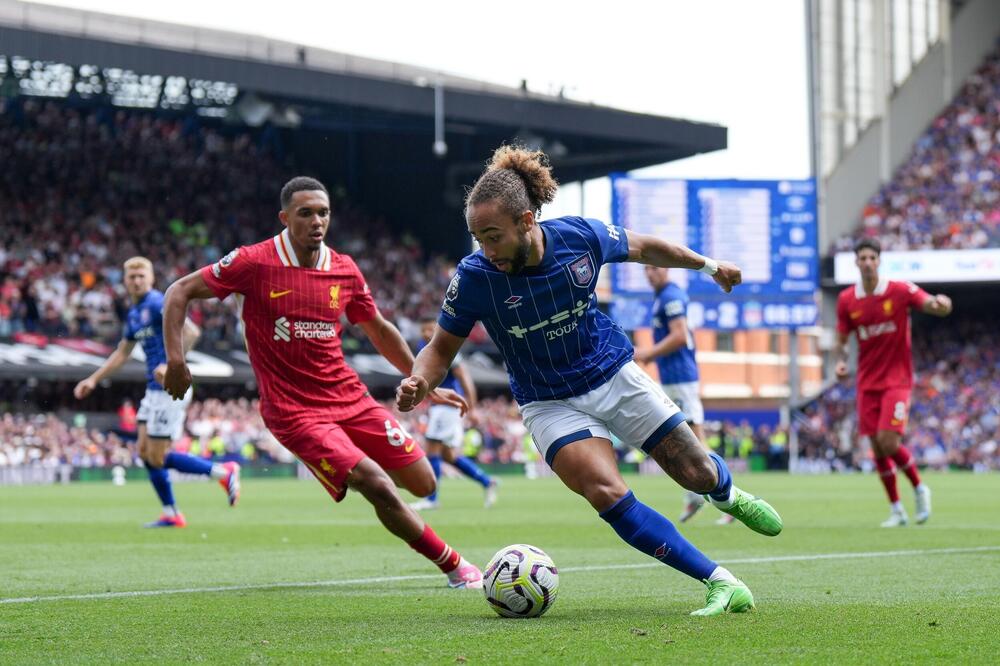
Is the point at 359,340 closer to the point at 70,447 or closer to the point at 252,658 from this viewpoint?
the point at 70,447

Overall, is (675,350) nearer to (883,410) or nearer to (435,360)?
(883,410)

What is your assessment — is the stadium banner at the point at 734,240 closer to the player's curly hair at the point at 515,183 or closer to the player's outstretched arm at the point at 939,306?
the player's outstretched arm at the point at 939,306

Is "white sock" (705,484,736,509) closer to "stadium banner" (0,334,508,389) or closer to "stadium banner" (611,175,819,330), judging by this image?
"stadium banner" (0,334,508,389)

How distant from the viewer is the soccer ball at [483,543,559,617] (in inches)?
269

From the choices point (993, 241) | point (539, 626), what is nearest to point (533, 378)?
point (539, 626)

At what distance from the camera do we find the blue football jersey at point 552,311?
6785 mm

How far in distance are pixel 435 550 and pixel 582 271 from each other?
7.24ft

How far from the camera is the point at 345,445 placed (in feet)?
27.1

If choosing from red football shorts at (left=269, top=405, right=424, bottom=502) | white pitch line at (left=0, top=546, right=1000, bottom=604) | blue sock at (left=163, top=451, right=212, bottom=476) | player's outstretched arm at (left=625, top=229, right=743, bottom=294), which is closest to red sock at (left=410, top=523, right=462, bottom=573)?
red football shorts at (left=269, top=405, right=424, bottom=502)

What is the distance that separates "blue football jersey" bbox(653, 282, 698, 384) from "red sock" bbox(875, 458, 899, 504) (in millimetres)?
1991

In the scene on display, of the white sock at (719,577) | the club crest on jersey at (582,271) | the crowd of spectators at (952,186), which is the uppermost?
the crowd of spectators at (952,186)

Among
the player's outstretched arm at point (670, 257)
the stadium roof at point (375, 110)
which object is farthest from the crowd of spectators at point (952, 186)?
the player's outstretched arm at point (670, 257)

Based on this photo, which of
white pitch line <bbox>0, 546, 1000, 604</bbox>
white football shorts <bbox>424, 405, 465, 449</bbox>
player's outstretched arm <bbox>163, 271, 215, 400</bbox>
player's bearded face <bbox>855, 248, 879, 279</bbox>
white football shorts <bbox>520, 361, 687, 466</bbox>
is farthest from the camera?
white football shorts <bbox>424, 405, 465, 449</bbox>

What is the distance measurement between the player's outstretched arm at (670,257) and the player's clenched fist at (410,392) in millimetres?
1182
